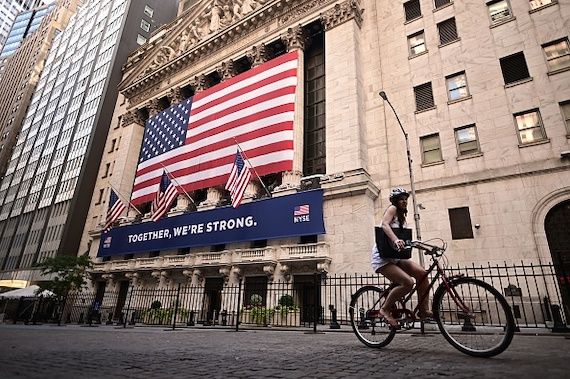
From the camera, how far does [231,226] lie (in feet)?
74.8

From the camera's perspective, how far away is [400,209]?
511cm

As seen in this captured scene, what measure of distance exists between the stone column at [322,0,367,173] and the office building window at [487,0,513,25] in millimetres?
8237

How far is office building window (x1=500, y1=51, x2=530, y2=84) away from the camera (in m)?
17.5

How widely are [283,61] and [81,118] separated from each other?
1548 inches

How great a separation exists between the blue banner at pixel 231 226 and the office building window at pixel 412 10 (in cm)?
1447

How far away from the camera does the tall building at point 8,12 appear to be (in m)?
137

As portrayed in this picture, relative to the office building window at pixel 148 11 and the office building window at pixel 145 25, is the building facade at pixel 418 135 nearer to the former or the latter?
the office building window at pixel 145 25

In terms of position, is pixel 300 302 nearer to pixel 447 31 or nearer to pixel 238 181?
pixel 238 181

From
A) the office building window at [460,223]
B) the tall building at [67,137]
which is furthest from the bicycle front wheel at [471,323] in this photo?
the tall building at [67,137]

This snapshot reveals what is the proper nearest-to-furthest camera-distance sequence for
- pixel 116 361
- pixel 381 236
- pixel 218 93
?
pixel 116 361, pixel 381 236, pixel 218 93

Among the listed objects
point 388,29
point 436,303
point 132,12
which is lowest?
point 436,303

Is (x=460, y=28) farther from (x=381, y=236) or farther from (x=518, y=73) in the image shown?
(x=381, y=236)

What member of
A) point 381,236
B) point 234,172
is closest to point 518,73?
point 234,172

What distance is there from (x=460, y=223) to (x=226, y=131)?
1725 centimetres
